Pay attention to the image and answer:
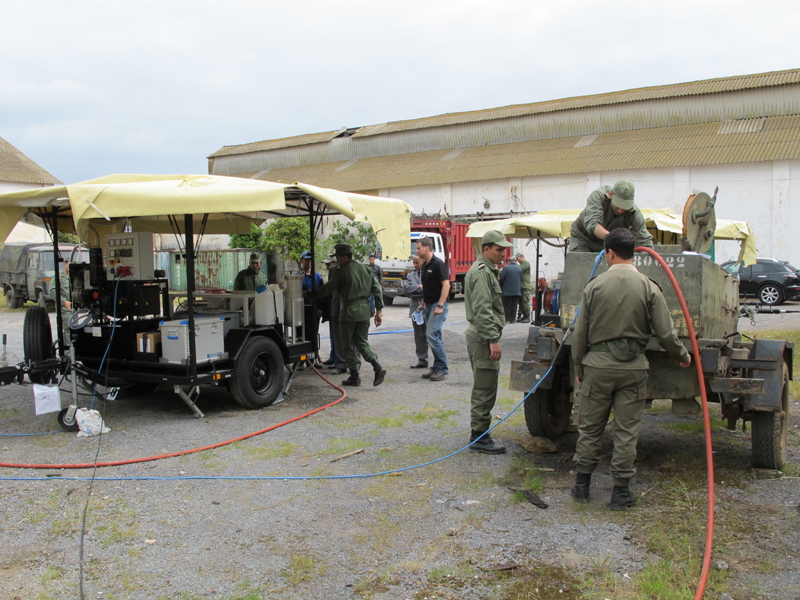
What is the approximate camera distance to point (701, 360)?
15.2 ft

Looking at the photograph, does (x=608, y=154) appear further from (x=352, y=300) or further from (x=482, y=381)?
(x=482, y=381)

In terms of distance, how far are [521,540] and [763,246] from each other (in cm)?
2611

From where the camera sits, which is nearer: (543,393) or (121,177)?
(543,393)

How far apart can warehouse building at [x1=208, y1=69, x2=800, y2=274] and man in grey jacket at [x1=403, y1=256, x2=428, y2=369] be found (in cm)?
2013

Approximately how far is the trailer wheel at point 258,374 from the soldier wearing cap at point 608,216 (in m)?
3.55

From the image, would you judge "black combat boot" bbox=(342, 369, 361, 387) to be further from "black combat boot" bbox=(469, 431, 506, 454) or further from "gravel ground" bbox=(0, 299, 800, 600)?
"black combat boot" bbox=(469, 431, 506, 454)

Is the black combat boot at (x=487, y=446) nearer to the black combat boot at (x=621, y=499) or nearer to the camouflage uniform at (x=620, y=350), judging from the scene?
the camouflage uniform at (x=620, y=350)

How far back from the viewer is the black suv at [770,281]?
2136cm

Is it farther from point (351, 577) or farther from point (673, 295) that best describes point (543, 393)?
point (351, 577)

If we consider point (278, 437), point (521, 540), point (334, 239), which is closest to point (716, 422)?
point (521, 540)

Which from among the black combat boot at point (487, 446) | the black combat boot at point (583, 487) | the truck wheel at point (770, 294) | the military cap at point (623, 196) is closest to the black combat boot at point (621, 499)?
the black combat boot at point (583, 487)

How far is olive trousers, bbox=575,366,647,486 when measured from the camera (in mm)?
4250

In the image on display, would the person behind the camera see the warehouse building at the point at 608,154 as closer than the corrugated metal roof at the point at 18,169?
Yes

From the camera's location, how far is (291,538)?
12.9 feet
